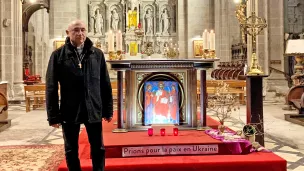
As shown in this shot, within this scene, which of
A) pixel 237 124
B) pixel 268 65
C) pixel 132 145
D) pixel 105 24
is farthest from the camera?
pixel 105 24

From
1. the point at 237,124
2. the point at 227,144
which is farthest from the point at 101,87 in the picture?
the point at 237,124

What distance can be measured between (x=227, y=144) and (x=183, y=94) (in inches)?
57.0

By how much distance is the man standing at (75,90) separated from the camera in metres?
3.81

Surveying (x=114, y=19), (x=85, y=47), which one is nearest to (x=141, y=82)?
(x=85, y=47)

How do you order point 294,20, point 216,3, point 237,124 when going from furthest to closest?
point 216,3
point 294,20
point 237,124

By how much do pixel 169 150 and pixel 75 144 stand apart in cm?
149

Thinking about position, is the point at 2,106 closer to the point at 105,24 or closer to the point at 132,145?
the point at 132,145

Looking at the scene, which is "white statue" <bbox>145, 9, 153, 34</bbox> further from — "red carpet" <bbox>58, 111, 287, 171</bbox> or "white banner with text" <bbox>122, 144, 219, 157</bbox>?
"white banner with text" <bbox>122, 144, 219, 157</bbox>

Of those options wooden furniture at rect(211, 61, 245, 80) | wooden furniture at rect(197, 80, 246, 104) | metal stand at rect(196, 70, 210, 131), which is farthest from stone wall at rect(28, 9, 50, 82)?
metal stand at rect(196, 70, 210, 131)

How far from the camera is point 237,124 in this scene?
29.3ft

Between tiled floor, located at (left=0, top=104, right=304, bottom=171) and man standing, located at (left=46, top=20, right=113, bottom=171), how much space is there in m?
2.62

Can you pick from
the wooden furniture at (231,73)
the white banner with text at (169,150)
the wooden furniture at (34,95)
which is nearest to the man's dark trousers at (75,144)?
the white banner with text at (169,150)

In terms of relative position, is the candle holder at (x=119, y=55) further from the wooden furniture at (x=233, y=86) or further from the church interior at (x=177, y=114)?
the wooden furniture at (x=233, y=86)

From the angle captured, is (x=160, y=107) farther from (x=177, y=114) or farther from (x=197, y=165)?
(x=197, y=165)
